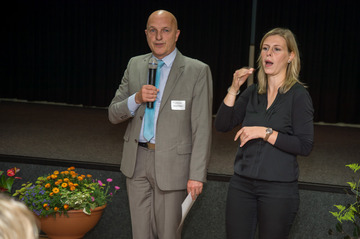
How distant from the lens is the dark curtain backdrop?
25.2 ft

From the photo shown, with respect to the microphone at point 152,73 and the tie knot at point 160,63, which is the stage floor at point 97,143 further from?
the microphone at point 152,73

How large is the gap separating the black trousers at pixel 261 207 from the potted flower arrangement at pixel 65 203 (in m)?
1.28

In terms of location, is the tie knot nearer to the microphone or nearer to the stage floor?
the microphone

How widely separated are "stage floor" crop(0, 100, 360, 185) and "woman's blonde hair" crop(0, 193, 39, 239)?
303cm

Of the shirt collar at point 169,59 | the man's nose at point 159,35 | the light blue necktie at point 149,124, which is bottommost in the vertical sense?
the light blue necktie at point 149,124

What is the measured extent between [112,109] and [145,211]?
552mm

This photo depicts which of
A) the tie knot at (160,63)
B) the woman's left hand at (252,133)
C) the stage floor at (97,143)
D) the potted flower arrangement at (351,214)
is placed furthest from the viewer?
the stage floor at (97,143)

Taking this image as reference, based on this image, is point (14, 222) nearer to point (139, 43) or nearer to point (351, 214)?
point (351, 214)

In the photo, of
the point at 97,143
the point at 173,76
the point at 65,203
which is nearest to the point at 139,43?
the point at 97,143

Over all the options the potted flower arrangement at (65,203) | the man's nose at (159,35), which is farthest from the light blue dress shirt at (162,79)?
the potted flower arrangement at (65,203)

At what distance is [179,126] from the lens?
236 cm

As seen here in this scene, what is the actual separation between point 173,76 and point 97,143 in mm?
2837

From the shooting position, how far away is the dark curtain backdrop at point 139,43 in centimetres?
767

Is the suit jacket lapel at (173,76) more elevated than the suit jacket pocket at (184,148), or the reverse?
the suit jacket lapel at (173,76)
